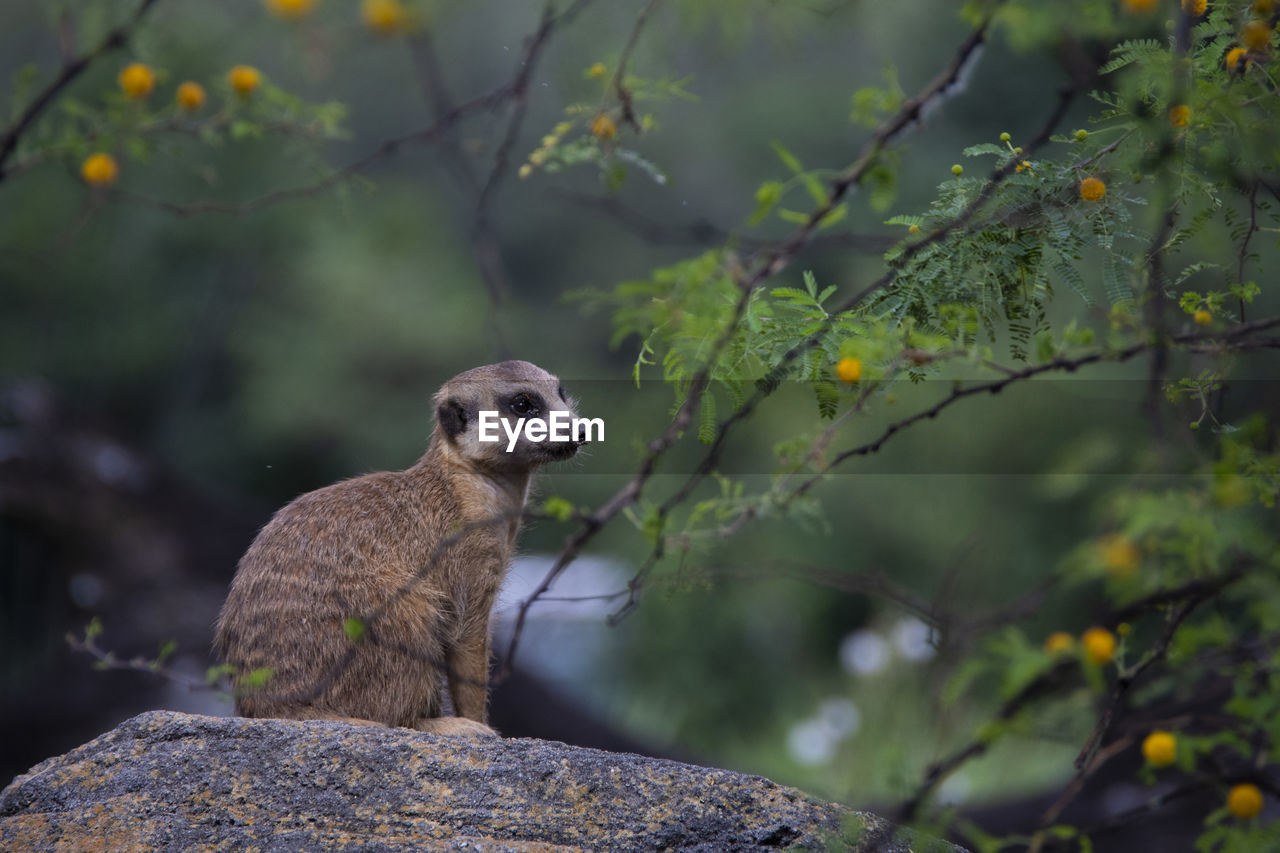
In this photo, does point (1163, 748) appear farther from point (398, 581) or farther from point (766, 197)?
point (398, 581)

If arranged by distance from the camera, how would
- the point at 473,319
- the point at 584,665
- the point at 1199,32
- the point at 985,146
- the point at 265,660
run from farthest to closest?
the point at 473,319 → the point at 584,665 → the point at 265,660 → the point at 985,146 → the point at 1199,32

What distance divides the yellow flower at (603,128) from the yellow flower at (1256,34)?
1533 mm

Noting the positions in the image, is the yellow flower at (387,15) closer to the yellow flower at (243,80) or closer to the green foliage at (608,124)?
the green foliage at (608,124)

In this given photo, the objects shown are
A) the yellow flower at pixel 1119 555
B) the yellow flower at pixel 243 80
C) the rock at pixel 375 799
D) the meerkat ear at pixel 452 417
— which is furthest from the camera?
the meerkat ear at pixel 452 417

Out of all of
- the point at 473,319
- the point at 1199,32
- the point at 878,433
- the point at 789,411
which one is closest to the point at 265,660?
the point at 1199,32

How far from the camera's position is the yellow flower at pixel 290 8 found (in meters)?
3.44

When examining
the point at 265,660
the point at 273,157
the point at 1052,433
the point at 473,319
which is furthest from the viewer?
the point at 273,157

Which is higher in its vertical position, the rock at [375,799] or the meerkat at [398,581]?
the meerkat at [398,581]

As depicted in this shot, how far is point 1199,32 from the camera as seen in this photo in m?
2.86

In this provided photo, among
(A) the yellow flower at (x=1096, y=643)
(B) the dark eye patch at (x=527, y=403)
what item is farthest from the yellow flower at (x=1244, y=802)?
(B) the dark eye patch at (x=527, y=403)

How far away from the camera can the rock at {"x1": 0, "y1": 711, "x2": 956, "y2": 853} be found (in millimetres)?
2959

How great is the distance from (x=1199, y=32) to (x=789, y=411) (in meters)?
8.99

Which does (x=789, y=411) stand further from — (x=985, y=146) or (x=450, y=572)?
(x=985, y=146)

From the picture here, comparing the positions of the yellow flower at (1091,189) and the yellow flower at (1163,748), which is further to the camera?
the yellow flower at (1091,189)
